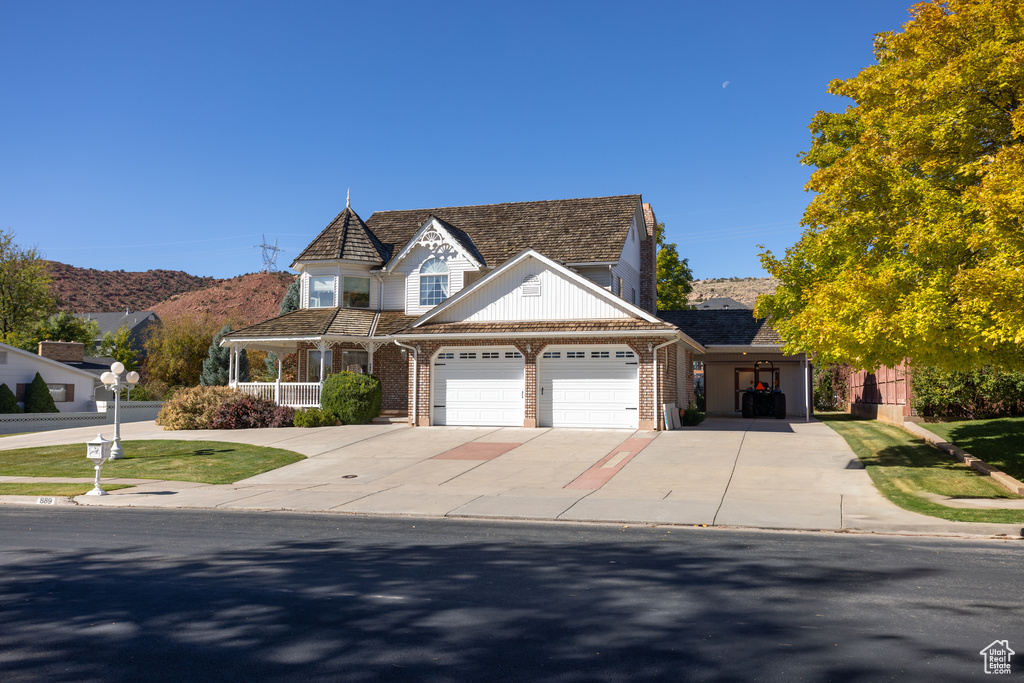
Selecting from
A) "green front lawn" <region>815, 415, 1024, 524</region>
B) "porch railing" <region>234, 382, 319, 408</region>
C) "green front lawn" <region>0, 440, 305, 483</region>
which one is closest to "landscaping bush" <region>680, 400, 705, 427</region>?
"green front lawn" <region>815, 415, 1024, 524</region>

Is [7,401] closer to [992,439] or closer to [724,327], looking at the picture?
[724,327]

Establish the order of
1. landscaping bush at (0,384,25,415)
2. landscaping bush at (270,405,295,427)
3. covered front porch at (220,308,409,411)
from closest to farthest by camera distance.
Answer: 1. landscaping bush at (270,405,295,427)
2. covered front porch at (220,308,409,411)
3. landscaping bush at (0,384,25,415)

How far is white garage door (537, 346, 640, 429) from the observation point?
22766mm

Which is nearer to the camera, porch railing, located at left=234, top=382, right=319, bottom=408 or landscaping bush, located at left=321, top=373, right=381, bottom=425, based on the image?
landscaping bush, located at left=321, top=373, right=381, bottom=425

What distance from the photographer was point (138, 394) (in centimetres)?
4409

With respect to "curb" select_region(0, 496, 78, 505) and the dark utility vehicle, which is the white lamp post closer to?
"curb" select_region(0, 496, 78, 505)

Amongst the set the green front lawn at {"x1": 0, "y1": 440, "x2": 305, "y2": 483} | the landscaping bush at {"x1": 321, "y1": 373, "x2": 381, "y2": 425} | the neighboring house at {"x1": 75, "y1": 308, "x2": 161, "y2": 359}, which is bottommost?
the green front lawn at {"x1": 0, "y1": 440, "x2": 305, "y2": 483}

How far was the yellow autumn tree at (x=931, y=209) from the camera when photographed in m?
11.7

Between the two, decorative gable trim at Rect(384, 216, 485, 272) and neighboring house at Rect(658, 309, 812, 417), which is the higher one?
decorative gable trim at Rect(384, 216, 485, 272)

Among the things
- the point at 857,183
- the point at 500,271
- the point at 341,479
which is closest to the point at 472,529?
the point at 341,479

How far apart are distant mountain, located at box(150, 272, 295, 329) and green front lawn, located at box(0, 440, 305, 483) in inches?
2732

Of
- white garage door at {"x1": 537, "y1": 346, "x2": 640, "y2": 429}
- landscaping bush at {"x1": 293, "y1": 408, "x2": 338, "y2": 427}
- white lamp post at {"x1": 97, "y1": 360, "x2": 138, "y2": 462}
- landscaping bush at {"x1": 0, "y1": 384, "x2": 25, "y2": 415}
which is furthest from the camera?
landscaping bush at {"x1": 0, "y1": 384, "x2": 25, "y2": 415}

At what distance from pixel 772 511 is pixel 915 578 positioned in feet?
13.6

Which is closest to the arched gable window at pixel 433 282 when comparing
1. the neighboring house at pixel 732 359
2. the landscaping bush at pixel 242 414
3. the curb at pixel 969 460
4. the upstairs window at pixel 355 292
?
the upstairs window at pixel 355 292
